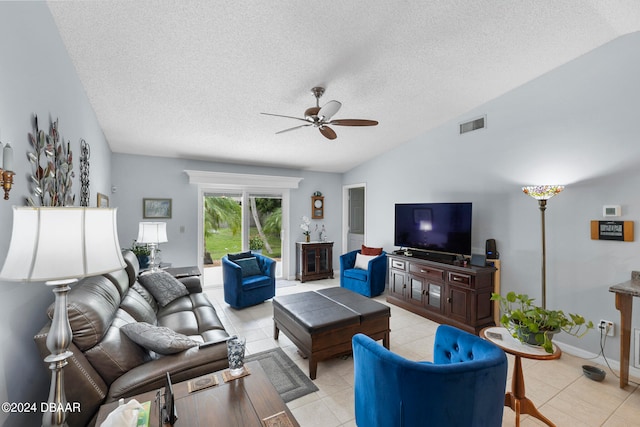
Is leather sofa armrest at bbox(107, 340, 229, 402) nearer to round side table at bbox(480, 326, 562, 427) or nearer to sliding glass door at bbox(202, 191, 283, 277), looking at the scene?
round side table at bbox(480, 326, 562, 427)

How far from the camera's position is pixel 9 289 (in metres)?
1.25

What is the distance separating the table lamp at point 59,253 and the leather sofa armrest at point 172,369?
1.42ft

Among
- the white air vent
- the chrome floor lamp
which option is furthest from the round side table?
the white air vent

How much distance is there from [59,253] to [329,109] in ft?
7.22

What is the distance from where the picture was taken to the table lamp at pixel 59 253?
875 mm

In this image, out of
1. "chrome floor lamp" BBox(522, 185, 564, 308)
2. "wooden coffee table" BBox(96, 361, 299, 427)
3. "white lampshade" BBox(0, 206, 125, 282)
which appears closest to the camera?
"white lampshade" BBox(0, 206, 125, 282)

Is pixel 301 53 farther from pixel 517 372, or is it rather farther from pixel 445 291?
pixel 445 291

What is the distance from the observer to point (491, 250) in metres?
3.59

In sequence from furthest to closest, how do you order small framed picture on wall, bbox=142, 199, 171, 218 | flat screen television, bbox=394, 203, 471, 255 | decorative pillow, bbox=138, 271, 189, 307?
1. small framed picture on wall, bbox=142, 199, 171, 218
2. flat screen television, bbox=394, 203, 471, 255
3. decorative pillow, bbox=138, 271, 189, 307

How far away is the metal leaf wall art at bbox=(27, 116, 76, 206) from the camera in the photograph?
149 centimetres

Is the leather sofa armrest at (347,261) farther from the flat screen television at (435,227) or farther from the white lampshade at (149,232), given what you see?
the white lampshade at (149,232)

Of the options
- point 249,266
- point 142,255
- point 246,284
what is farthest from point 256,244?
point 142,255

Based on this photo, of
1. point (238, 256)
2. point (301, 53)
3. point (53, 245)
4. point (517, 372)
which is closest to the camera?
point (53, 245)

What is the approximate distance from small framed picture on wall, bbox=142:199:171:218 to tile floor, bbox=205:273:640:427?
102 inches
